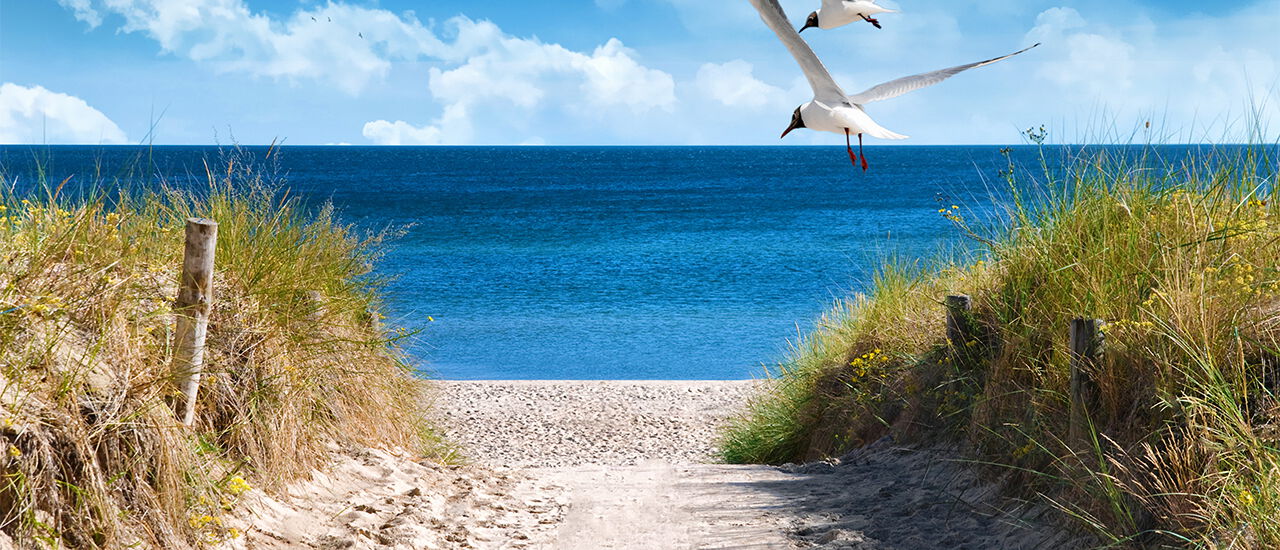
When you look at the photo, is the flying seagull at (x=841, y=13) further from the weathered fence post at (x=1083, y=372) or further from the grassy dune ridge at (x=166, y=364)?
the grassy dune ridge at (x=166, y=364)

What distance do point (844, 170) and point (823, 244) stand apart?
59185mm

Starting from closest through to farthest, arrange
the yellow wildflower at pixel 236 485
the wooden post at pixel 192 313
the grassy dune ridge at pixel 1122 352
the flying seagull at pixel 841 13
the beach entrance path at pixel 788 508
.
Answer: the flying seagull at pixel 841 13 → the grassy dune ridge at pixel 1122 352 → the yellow wildflower at pixel 236 485 → the wooden post at pixel 192 313 → the beach entrance path at pixel 788 508

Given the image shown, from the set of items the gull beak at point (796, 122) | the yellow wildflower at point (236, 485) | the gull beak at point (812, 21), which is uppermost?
the gull beak at point (812, 21)

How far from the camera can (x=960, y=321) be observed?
6.39 meters

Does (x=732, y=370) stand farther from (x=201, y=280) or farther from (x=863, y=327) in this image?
(x=201, y=280)

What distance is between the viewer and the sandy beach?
16.6ft

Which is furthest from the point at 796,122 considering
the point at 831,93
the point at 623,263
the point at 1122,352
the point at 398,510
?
the point at 623,263

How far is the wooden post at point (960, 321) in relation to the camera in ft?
20.8

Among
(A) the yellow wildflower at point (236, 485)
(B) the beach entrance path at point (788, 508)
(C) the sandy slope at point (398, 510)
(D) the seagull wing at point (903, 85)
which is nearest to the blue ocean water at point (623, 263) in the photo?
A: (C) the sandy slope at point (398, 510)

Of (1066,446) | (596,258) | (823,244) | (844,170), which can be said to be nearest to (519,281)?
(596,258)

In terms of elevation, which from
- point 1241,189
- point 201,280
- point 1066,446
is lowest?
point 1066,446

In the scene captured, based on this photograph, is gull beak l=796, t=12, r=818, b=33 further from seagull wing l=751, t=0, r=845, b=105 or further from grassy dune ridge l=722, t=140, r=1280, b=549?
grassy dune ridge l=722, t=140, r=1280, b=549

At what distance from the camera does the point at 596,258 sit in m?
32.1

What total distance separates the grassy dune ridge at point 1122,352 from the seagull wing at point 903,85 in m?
2.23
